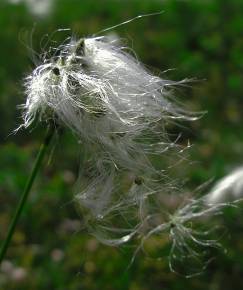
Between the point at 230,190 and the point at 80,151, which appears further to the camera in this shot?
the point at 230,190

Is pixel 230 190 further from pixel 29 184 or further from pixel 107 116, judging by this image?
pixel 29 184

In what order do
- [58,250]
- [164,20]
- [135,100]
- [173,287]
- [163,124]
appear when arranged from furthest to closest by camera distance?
[164,20]
[58,250]
[173,287]
[163,124]
[135,100]

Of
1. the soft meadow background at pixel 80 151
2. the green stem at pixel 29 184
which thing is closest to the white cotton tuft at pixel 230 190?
the soft meadow background at pixel 80 151

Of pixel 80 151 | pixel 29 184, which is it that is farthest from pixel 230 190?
pixel 29 184

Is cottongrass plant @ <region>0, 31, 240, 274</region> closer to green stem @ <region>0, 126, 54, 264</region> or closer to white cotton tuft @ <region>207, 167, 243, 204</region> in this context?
green stem @ <region>0, 126, 54, 264</region>

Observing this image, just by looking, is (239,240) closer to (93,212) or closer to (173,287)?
(173,287)

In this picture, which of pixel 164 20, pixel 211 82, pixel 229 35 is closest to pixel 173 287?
pixel 211 82

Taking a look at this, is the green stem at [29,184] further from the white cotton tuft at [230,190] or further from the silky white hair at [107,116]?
the white cotton tuft at [230,190]
